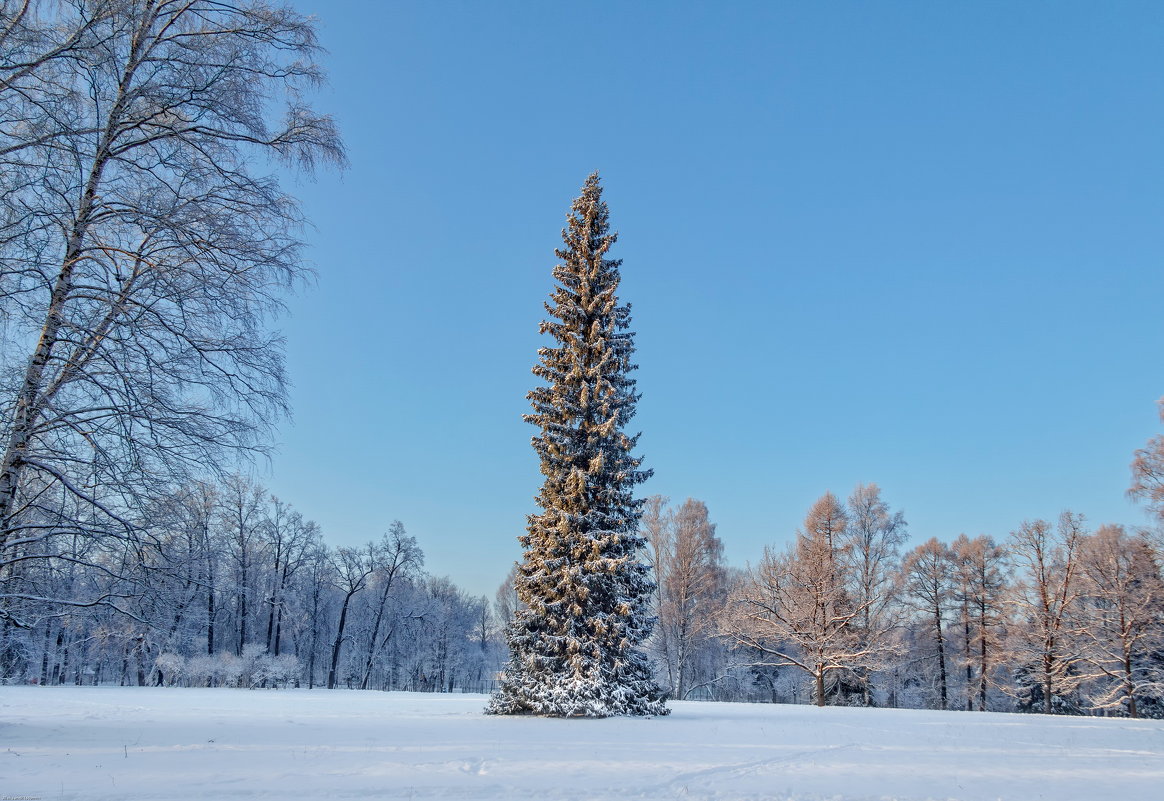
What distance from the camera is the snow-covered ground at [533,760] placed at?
7570 millimetres

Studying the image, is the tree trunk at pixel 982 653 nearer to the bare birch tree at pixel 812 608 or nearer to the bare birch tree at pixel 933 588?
the bare birch tree at pixel 933 588

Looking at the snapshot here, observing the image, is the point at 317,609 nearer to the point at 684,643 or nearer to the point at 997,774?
the point at 684,643

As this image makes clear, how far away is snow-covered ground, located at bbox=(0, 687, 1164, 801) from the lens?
7570 millimetres

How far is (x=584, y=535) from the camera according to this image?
18.3 meters

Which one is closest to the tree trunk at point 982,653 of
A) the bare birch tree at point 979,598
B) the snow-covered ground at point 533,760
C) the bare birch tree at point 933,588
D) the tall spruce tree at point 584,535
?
the bare birch tree at point 979,598

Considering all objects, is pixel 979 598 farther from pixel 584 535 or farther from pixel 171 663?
pixel 171 663

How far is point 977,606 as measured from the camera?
116 ft

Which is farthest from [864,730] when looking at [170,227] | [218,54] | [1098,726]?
[218,54]

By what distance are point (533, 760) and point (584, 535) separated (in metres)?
8.74

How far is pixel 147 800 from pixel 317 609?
51.3m

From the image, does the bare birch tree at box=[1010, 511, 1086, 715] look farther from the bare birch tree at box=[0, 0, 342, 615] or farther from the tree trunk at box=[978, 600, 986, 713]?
the bare birch tree at box=[0, 0, 342, 615]

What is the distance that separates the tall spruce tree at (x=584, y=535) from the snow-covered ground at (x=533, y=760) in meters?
1.66

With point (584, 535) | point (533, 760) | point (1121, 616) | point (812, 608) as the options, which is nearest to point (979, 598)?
point (1121, 616)

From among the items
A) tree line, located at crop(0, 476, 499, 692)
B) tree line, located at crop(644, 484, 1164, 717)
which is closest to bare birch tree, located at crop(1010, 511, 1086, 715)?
tree line, located at crop(644, 484, 1164, 717)
